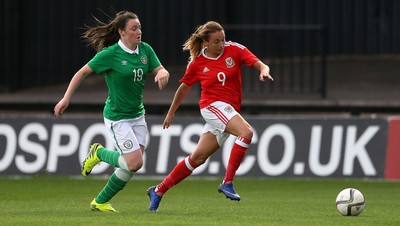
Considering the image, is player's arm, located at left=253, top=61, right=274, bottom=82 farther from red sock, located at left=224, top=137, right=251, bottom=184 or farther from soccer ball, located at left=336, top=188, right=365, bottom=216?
soccer ball, located at left=336, top=188, right=365, bottom=216

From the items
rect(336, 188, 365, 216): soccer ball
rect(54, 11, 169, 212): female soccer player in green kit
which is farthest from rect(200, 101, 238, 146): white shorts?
rect(336, 188, 365, 216): soccer ball

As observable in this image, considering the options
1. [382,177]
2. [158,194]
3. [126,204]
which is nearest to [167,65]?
[382,177]

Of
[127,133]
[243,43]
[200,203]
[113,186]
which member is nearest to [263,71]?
[127,133]

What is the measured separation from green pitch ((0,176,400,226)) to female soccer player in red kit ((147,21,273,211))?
49 centimetres

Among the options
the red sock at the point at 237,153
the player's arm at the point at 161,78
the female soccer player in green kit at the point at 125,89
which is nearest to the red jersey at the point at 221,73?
the red sock at the point at 237,153

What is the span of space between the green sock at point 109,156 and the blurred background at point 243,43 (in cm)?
929

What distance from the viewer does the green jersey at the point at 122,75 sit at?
40.0ft

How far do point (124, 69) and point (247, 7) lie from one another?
11882 millimetres

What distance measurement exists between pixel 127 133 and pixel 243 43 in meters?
10.2

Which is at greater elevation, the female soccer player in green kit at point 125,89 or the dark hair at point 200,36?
the dark hair at point 200,36

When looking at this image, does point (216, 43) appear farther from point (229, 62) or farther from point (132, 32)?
point (132, 32)

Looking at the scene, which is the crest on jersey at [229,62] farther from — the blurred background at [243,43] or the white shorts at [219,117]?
the blurred background at [243,43]

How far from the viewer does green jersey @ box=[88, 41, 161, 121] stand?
12188mm

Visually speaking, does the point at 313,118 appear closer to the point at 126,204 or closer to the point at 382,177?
the point at 382,177
